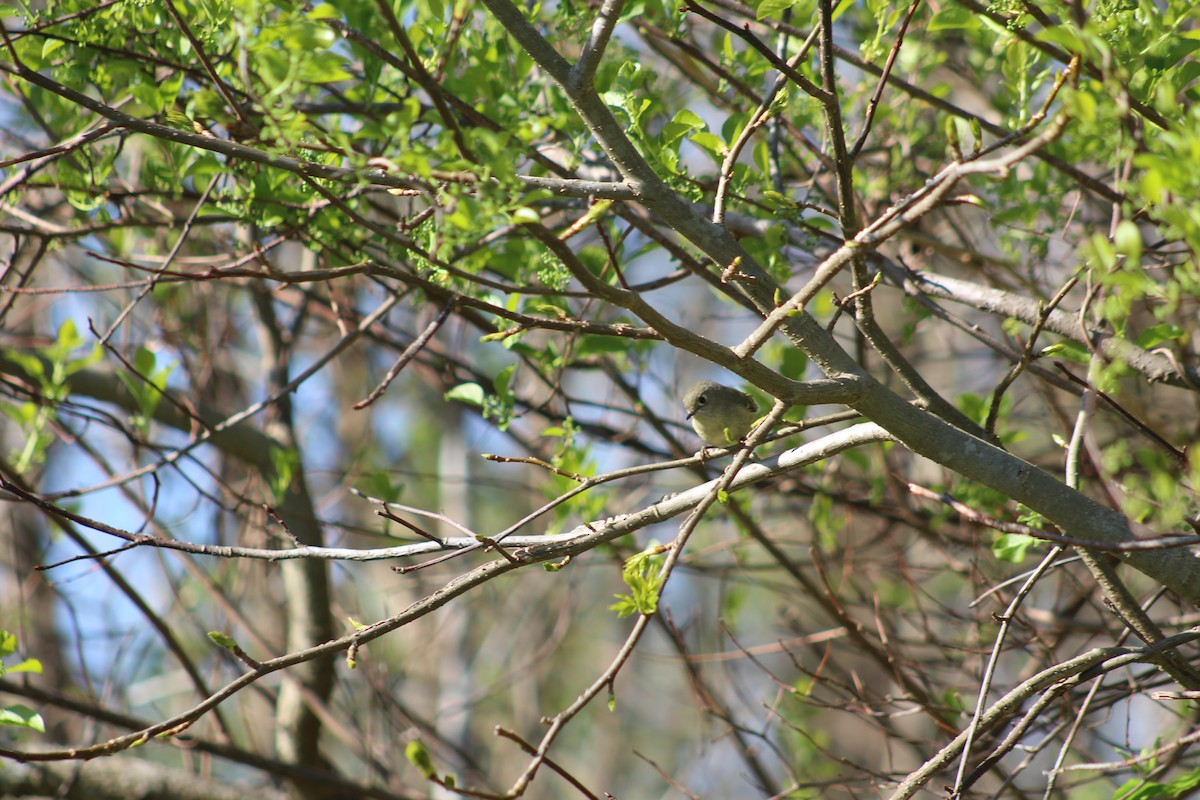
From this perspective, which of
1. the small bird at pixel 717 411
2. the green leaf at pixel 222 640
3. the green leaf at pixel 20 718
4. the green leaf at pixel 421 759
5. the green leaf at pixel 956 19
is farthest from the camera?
the small bird at pixel 717 411

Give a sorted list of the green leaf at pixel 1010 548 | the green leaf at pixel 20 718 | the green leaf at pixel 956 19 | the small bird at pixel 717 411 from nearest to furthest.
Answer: the green leaf at pixel 20 718 < the green leaf at pixel 1010 548 < the green leaf at pixel 956 19 < the small bird at pixel 717 411

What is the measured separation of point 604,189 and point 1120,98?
1030 mm

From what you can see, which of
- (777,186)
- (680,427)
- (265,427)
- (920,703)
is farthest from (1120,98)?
(265,427)

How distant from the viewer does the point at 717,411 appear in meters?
4.86

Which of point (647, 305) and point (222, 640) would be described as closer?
point (647, 305)

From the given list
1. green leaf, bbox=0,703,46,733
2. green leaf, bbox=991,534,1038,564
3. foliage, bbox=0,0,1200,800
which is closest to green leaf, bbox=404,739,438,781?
foliage, bbox=0,0,1200,800

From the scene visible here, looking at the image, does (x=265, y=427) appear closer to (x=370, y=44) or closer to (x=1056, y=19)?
(x=370, y=44)

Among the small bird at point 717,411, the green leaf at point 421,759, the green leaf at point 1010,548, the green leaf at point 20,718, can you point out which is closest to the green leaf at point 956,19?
the green leaf at point 1010,548

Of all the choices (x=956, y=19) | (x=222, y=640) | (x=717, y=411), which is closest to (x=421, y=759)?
(x=222, y=640)

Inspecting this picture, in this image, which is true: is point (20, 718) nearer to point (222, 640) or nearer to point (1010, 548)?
point (222, 640)

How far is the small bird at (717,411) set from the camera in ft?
15.7

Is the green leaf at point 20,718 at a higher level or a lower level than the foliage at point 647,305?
lower

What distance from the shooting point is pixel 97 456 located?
4684mm

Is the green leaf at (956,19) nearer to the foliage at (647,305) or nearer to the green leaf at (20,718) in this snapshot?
the foliage at (647,305)
